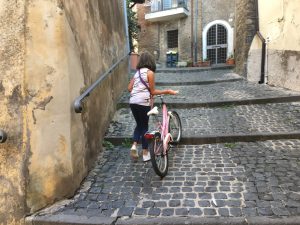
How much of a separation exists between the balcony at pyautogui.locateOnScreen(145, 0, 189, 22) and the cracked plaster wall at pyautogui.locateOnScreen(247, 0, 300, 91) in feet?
39.2

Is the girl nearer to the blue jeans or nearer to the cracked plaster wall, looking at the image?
the blue jeans

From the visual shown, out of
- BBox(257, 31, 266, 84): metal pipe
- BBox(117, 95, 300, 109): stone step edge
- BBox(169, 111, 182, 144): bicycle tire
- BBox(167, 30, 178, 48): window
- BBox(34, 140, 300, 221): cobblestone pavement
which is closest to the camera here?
BBox(34, 140, 300, 221): cobblestone pavement

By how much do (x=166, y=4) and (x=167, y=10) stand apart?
2.86 feet

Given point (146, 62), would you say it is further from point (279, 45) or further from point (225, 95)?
point (279, 45)

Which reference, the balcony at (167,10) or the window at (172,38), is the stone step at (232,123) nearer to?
the balcony at (167,10)

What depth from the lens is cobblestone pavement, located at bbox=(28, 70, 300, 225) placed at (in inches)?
137

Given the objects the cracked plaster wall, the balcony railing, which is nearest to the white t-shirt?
the cracked plaster wall

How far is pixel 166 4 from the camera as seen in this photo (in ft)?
73.7

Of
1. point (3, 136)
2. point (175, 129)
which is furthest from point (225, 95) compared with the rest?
point (3, 136)

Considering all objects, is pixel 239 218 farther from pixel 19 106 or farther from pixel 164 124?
pixel 19 106

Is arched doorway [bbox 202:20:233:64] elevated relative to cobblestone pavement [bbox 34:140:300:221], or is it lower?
elevated

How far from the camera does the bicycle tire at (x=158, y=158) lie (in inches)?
162

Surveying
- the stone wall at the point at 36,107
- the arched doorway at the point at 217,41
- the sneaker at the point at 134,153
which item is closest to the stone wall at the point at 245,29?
the sneaker at the point at 134,153

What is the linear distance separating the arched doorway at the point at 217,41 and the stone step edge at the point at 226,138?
15.8m
